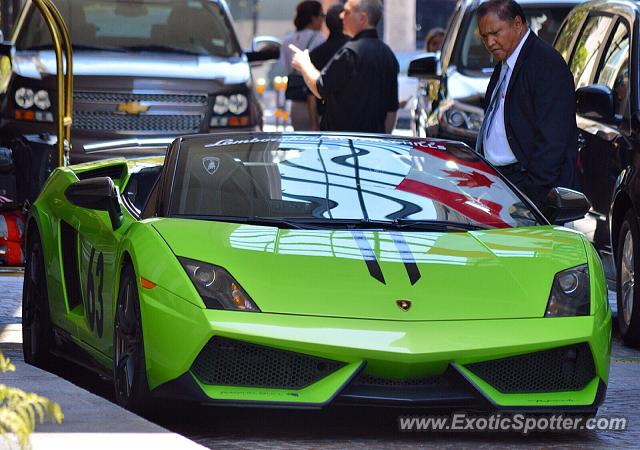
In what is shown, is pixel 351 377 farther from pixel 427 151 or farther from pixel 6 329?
pixel 6 329

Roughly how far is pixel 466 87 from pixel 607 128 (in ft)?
13.7

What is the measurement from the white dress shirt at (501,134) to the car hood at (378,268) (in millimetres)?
2214

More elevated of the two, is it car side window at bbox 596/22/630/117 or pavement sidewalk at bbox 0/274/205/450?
car side window at bbox 596/22/630/117

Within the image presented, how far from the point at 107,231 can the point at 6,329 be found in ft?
8.15

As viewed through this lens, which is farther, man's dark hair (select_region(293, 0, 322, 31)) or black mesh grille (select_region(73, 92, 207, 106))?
man's dark hair (select_region(293, 0, 322, 31))

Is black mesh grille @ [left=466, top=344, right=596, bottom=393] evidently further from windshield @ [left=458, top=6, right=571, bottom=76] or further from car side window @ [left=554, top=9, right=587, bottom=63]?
windshield @ [left=458, top=6, right=571, bottom=76]

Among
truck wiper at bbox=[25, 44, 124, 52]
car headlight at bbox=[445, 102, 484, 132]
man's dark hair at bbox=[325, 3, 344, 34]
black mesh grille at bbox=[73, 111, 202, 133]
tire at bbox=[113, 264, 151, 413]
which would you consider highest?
tire at bbox=[113, 264, 151, 413]

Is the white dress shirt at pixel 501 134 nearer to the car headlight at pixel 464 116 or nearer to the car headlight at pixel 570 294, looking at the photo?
the car headlight at pixel 570 294

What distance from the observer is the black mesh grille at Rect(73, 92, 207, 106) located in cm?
1454

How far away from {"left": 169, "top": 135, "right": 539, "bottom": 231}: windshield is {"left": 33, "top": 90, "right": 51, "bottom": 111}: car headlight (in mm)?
6302

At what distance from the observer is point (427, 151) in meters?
8.27

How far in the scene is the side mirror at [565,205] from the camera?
7.95 metres

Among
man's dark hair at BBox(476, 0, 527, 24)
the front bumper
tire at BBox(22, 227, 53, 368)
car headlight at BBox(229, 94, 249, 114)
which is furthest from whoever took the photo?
car headlight at BBox(229, 94, 249, 114)

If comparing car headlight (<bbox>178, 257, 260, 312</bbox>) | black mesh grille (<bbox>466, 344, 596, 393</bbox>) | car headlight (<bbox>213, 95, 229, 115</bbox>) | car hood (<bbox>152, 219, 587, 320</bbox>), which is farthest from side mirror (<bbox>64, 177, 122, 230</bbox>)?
car headlight (<bbox>213, 95, 229, 115</bbox>)
